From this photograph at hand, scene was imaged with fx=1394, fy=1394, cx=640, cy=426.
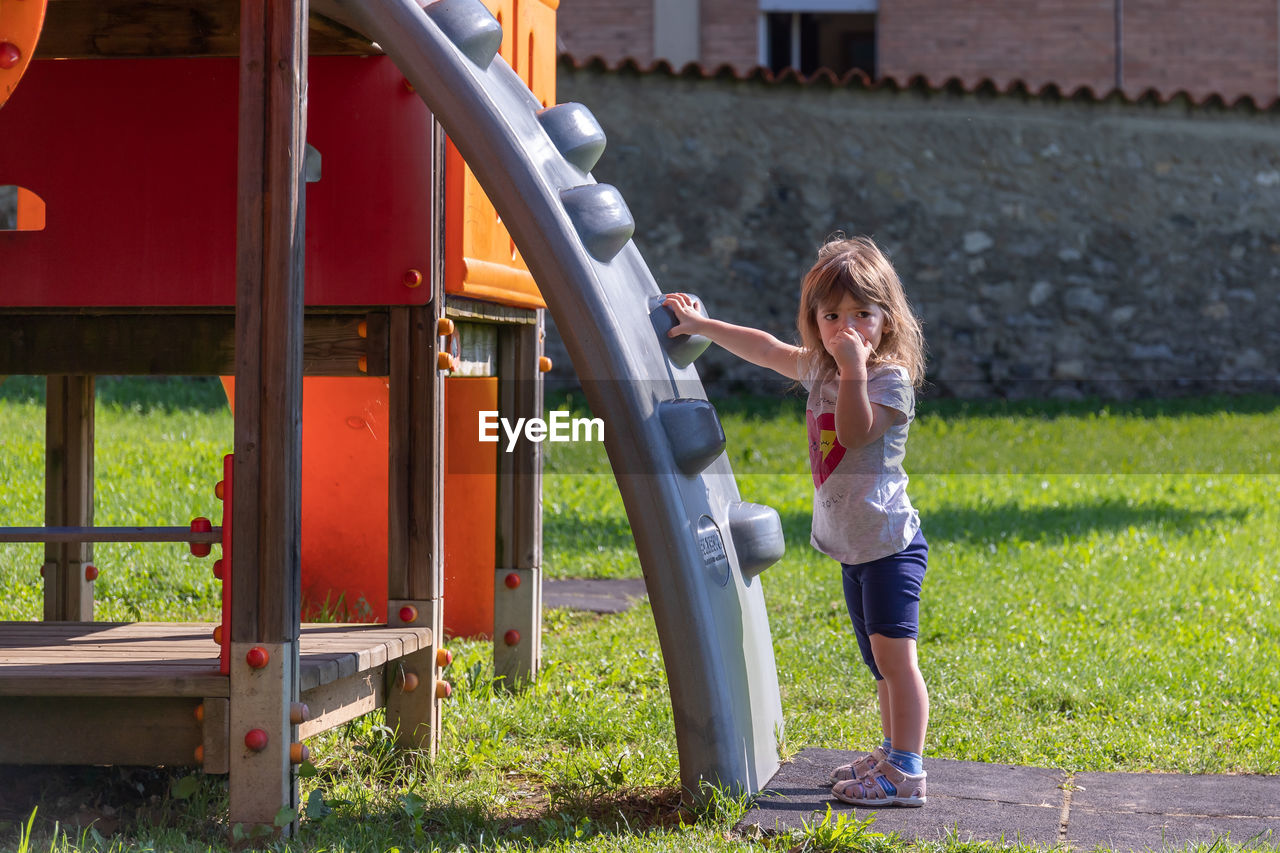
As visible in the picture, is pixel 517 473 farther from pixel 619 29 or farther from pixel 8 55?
pixel 619 29

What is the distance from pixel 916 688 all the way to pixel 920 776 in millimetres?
198

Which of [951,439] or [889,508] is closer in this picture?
[889,508]

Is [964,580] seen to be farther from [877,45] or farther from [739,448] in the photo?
[877,45]

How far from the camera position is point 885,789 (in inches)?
124

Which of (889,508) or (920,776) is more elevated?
(889,508)

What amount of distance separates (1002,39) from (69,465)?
45.5ft

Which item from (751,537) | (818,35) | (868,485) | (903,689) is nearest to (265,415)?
(751,537)

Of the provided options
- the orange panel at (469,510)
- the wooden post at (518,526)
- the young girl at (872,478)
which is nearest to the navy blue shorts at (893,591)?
the young girl at (872,478)

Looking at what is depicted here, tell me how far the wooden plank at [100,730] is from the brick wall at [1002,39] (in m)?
14.6

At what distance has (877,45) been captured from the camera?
16.3m

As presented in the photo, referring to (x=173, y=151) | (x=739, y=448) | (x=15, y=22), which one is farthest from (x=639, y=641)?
(x=739, y=448)

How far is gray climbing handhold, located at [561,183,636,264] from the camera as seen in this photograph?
3.19 metres

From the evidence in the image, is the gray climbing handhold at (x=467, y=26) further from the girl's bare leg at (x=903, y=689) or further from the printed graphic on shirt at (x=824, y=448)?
the girl's bare leg at (x=903, y=689)

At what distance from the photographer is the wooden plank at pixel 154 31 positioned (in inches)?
136
